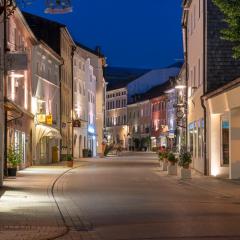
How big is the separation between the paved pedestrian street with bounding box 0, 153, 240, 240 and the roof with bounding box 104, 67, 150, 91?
110556 millimetres

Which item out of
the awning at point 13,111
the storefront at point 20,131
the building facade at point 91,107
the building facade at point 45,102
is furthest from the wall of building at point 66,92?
the awning at point 13,111

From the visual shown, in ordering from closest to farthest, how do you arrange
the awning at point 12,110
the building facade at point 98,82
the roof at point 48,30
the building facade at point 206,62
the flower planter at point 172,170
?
the awning at point 12,110 → the building facade at point 206,62 → the flower planter at point 172,170 → the roof at point 48,30 → the building facade at point 98,82

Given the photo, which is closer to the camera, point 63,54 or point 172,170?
point 172,170

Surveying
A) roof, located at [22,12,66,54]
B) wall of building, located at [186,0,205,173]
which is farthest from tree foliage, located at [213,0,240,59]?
roof, located at [22,12,66,54]

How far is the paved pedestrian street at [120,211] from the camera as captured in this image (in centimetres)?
1314

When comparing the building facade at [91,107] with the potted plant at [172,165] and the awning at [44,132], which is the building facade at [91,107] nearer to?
the awning at [44,132]

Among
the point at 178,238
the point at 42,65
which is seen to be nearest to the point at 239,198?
the point at 178,238

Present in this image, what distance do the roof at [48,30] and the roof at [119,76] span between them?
229 ft

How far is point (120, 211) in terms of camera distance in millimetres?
17531

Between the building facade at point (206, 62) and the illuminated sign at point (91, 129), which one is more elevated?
the building facade at point (206, 62)

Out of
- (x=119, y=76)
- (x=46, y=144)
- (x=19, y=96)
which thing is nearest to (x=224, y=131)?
(x=19, y=96)

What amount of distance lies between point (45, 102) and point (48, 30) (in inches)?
497

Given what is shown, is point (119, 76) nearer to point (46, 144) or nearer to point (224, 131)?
point (46, 144)

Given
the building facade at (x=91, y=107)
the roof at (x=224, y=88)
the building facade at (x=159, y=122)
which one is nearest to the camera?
the roof at (x=224, y=88)
